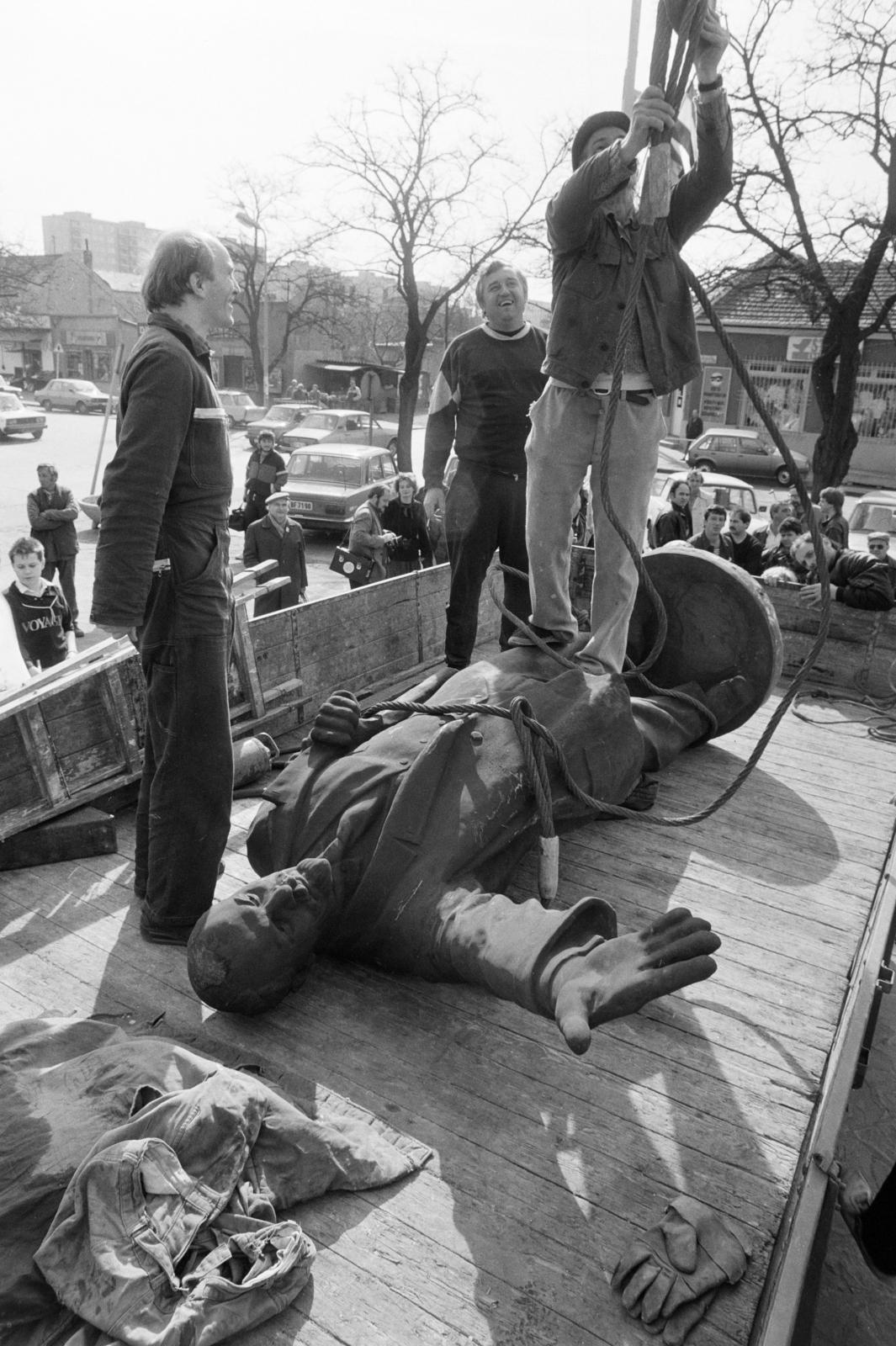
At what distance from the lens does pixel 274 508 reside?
8.63 m

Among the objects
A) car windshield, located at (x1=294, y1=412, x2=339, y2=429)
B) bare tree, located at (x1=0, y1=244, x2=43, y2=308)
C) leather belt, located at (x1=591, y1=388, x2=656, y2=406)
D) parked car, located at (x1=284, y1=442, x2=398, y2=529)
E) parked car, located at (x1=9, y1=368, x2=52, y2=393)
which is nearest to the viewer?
leather belt, located at (x1=591, y1=388, x2=656, y2=406)

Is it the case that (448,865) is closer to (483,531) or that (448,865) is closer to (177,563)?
(177,563)

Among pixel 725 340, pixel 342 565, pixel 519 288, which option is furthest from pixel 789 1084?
pixel 342 565

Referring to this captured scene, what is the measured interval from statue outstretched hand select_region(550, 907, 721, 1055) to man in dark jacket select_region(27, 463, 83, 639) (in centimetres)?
815

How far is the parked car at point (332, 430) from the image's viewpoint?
23797 millimetres

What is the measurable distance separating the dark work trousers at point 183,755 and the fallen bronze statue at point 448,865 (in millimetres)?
166

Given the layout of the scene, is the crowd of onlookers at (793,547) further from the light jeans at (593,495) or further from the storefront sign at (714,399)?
the storefront sign at (714,399)


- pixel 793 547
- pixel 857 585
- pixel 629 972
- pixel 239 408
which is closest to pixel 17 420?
pixel 239 408

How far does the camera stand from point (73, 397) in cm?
4097

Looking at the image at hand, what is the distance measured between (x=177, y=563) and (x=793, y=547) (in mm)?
5785

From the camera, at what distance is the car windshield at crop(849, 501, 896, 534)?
51.9 feet

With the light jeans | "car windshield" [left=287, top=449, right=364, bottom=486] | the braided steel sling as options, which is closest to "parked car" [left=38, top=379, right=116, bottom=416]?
"car windshield" [left=287, top=449, right=364, bottom=486]

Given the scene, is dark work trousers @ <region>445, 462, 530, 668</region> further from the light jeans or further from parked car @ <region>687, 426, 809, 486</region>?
parked car @ <region>687, 426, 809, 486</region>

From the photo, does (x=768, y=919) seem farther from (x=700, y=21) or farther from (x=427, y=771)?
(x=700, y=21)
